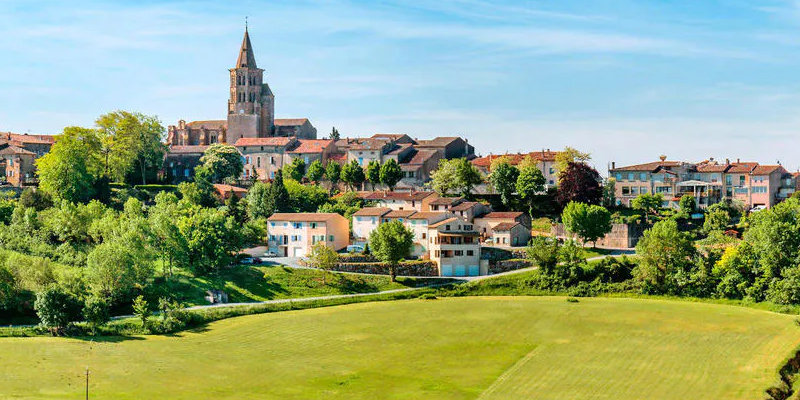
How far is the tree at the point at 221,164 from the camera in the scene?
119000 millimetres

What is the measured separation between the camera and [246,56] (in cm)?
14175

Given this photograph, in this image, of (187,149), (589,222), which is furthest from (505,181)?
(187,149)

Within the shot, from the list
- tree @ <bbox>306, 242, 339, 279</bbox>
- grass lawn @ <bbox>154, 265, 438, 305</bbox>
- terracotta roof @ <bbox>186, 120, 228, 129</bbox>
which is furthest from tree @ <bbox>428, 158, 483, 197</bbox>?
terracotta roof @ <bbox>186, 120, 228, 129</bbox>

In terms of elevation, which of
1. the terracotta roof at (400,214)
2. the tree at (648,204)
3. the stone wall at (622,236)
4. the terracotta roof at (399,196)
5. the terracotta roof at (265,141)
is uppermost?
the terracotta roof at (265,141)

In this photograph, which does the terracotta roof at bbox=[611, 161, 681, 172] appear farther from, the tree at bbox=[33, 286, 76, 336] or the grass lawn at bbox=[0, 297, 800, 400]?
the tree at bbox=[33, 286, 76, 336]

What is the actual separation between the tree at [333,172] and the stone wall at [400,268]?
34124 mm

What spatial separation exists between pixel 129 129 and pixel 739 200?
7244 centimetres

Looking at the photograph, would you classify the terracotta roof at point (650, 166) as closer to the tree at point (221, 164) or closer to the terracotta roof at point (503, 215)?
the terracotta roof at point (503, 215)

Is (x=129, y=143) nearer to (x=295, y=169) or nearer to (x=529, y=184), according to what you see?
(x=295, y=169)

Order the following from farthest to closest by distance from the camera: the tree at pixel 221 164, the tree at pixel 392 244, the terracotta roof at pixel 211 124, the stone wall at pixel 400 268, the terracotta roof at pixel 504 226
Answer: the terracotta roof at pixel 211 124
the tree at pixel 221 164
the terracotta roof at pixel 504 226
the stone wall at pixel 400 268
the tree at pixel 392 244

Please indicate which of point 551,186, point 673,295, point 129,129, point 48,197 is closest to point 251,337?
point 673,295

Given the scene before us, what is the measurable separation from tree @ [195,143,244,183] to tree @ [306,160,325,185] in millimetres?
9693

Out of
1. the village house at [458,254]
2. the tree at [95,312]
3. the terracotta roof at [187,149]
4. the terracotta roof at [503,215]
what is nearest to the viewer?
the tree at [95,312]

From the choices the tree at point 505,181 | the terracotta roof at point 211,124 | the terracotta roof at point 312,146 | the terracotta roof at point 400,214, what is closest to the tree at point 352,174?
the terracotta roof at point 312,146
